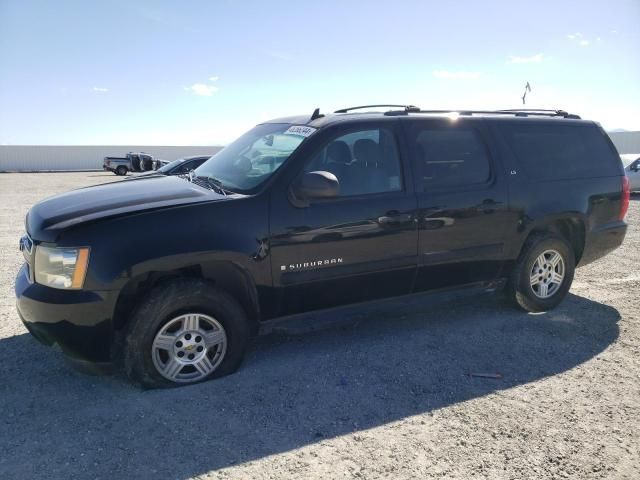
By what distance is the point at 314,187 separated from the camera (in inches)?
136

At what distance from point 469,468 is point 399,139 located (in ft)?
8.31

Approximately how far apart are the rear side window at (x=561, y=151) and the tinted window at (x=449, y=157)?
0.44 m

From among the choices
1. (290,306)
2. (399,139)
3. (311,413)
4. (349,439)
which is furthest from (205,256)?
(399,139)

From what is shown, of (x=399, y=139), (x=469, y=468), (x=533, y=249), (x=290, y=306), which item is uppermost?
(x=399, y=139)

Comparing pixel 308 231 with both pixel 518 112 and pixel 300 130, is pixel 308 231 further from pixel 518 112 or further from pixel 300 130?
pixel 518 112

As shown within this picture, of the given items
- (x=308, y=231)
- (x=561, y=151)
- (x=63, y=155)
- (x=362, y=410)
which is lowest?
(x=362, y=410)

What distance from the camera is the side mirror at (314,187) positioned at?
345cm

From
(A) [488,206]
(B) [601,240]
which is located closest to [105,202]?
(A) [488,206]

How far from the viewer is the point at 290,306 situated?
373cm

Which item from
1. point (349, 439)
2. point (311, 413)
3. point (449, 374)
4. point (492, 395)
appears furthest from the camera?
point (449, 374)

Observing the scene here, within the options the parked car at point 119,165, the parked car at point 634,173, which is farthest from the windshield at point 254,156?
the parked car at point 119,165

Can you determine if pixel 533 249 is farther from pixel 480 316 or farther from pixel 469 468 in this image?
pixel 469 468

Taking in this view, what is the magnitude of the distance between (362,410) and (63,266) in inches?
83.5

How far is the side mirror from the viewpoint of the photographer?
3.45 meters
